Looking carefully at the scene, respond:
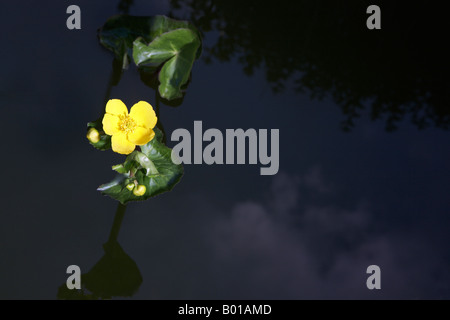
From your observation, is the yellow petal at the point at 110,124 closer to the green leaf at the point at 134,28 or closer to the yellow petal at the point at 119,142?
the yellow petal at the point at 119,142

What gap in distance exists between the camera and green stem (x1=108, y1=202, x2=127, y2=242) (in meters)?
1.63

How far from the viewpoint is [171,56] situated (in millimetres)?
1583

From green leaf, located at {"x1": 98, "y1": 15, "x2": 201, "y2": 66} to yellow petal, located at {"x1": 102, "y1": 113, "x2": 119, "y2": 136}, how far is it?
1.28 ft

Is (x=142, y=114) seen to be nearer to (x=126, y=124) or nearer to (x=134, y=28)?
(x=126, y=124)

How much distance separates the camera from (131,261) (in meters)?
1.62

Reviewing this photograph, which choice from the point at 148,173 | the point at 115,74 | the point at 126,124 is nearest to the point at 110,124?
the point at 126,124

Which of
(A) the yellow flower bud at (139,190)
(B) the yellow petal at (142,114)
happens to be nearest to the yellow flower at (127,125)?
(B) the yellow petal at (142,114)

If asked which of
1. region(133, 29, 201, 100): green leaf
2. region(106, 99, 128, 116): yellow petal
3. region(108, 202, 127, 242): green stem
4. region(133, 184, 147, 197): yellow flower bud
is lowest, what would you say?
region(108, 202, 127, 242): green stem

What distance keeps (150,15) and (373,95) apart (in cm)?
109

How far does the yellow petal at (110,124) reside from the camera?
1.41 m

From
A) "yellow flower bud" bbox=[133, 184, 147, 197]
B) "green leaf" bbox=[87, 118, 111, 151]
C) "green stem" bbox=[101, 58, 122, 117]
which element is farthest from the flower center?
"green stem" bbox=[101, 58, 122, 117]

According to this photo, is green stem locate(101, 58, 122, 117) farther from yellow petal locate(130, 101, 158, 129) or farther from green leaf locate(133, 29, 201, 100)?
yellow petal locate(130, 101, 158, 129)

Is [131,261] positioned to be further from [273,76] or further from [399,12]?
[399,12]

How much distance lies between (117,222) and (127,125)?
458 millimetres
